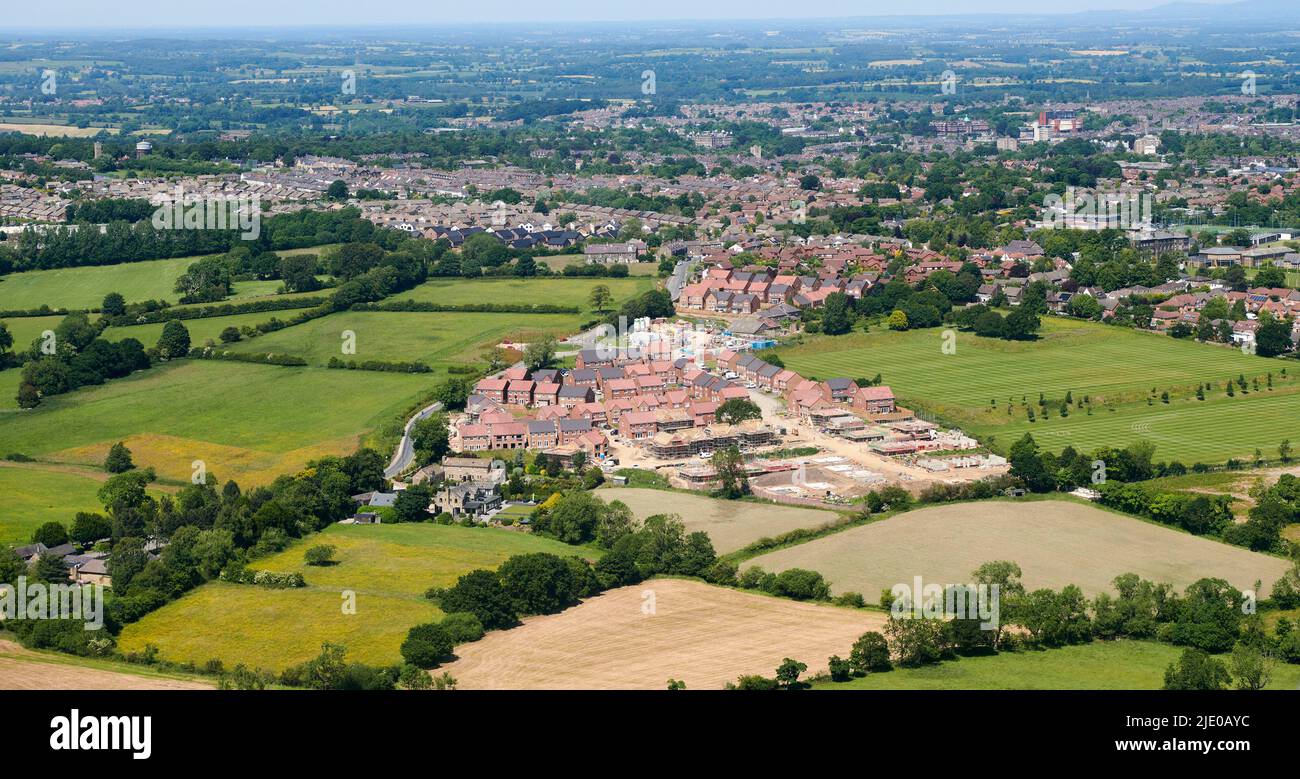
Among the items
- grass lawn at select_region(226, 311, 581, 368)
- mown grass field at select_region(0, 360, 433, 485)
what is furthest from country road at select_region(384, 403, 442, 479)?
grass lawn at select_region(226, 311, 581, 368)

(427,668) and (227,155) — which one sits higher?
(227,155)

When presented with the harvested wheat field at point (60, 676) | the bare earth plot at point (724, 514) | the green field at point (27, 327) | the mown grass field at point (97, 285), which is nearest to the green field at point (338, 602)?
the harvested wheat field at point (60, 676)

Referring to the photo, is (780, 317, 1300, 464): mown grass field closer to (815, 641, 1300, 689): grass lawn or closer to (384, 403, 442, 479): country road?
(384, 403, 442, 479): country road

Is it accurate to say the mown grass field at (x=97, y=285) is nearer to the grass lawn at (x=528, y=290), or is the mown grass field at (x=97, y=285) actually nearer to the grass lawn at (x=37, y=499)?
the grass lawn at (x=528, y=290)

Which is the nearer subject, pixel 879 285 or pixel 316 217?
pixel 879 285

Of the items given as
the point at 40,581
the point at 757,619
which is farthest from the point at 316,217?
the point at 757,619
